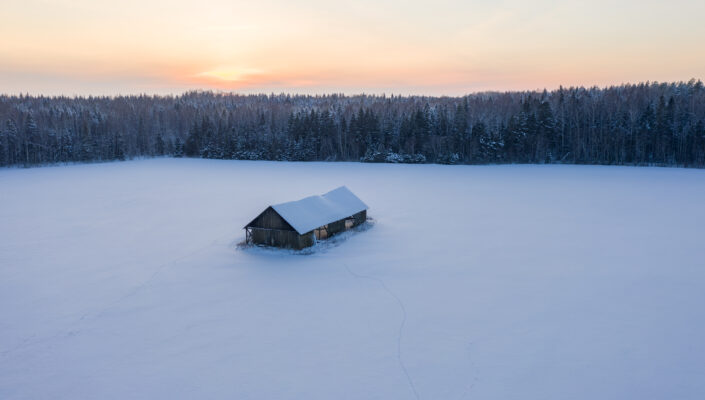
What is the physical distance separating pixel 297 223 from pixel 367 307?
402 inches

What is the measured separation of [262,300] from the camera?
819 inches

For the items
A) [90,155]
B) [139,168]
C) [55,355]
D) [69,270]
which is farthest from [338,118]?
[55,355]

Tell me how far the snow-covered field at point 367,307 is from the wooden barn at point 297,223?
125 centimetres

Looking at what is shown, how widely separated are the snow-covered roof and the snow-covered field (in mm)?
2160

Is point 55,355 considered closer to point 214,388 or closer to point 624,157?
point 214,388

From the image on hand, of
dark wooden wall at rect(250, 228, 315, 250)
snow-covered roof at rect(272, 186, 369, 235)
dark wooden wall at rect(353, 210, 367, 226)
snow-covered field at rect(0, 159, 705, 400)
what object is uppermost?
snow-covered roof at rect(272, 186, 369, 235)

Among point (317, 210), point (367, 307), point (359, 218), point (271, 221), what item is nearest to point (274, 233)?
point (271, 221)

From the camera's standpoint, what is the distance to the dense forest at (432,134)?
83.5 meters

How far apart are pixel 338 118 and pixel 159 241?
82029 millimetres

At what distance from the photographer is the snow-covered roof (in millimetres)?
28484

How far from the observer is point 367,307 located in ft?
65.0

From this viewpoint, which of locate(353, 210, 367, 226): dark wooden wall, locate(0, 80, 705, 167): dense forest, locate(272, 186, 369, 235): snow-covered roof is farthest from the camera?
locate(0, 80, 705, 167): dense forest

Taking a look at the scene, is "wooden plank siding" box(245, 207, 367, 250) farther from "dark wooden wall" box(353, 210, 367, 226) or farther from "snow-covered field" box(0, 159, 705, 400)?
"dark wooden wall" box(353, 210, 367, 226)

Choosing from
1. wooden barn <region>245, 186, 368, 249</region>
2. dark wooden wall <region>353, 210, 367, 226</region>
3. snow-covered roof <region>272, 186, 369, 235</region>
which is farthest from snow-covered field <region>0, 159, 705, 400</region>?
snow-covered roof <region>272, 186, 369, 235</region>
